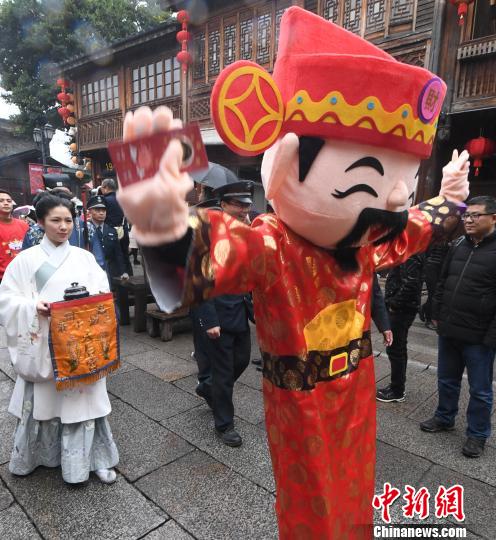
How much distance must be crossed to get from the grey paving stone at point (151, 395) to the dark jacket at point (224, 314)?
3.67ft

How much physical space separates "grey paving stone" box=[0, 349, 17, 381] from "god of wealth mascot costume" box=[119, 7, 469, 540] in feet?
12.5

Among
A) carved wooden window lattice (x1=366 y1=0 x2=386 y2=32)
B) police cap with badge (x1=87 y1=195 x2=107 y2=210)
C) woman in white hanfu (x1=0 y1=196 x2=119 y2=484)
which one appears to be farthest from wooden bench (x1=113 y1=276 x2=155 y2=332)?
carved wooden window lattice (x1=366 y1=0 x2=386 y2=32)

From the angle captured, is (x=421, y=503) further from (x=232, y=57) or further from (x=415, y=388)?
(x=232, y=57)

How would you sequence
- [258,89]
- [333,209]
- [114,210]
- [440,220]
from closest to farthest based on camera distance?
[258,89]
[333,209]
[440,220]
[114,210]

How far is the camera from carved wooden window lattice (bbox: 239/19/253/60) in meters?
9.16

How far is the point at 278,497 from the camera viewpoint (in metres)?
1.56

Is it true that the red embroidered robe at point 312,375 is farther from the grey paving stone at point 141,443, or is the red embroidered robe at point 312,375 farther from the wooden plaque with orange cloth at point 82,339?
the grey paving stone at point 141,443

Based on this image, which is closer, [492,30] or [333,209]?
[333,209]

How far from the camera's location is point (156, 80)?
11359 millimetres

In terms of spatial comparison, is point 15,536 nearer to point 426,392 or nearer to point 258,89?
point 258,89

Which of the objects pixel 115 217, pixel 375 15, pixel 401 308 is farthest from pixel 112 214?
pixel 375 15

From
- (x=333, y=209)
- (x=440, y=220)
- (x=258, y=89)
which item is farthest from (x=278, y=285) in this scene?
(x=440, y=220)

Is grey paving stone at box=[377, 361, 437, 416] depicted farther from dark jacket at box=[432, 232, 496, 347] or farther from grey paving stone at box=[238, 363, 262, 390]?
grey paving stone at box=[238, 363, 262, 390]

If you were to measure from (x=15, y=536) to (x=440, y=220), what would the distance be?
2793 millimetres
